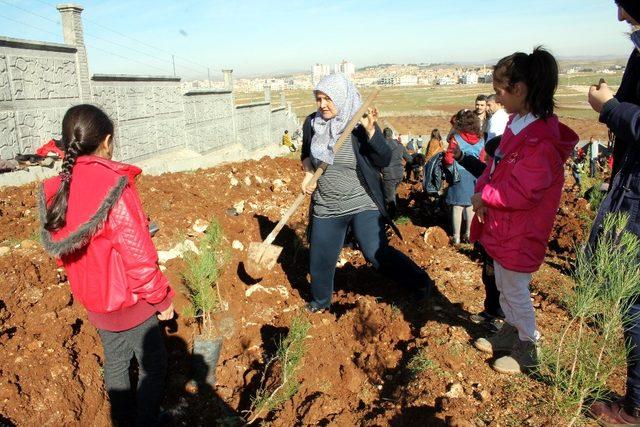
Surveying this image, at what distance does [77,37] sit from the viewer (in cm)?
914

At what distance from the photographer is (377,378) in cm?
291

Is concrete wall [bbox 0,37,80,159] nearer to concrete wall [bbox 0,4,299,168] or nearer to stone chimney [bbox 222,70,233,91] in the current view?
concrete wall [bbox 0,4,299,168]

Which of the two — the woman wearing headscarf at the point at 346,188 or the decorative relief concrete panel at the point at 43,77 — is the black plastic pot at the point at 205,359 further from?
the decorative relief concrete panel at the point at 43,77

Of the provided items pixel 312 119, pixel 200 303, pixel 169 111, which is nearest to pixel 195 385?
pixel 200 303

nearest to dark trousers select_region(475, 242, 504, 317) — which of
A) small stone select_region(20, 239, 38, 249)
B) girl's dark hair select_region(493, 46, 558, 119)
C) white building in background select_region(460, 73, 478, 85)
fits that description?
girl's dark hair select_region(493, 46, 558, 119)

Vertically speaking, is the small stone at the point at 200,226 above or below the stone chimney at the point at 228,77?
below

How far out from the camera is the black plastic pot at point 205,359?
3035 mm

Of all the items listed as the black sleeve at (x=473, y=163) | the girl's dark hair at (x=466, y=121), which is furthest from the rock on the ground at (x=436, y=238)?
the black sleeve at (x=473, y=163)

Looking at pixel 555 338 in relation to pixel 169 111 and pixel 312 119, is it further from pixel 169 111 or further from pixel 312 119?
pixel 169 111

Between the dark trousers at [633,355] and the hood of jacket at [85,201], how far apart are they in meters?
2.25

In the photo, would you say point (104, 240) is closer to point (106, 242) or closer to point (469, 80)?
point (106, 242)

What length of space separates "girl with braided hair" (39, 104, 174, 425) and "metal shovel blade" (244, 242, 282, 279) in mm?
1594

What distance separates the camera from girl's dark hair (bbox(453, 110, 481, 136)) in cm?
432

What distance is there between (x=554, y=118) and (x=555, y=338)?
107 centimetres
